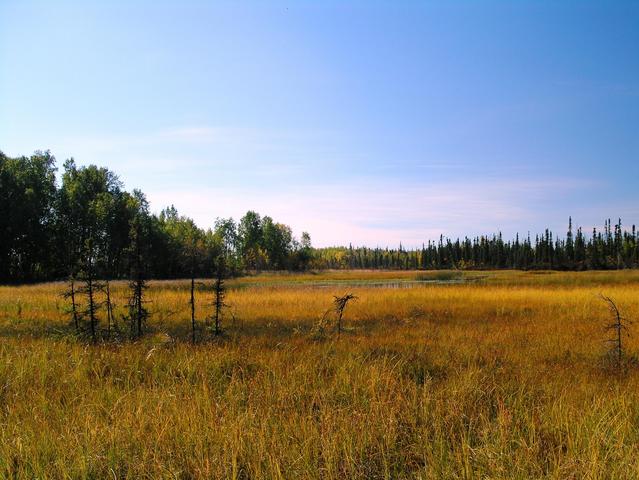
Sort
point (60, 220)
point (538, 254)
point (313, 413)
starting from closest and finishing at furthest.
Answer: point (313, 413) → point (60, 220) → point (538, 254)

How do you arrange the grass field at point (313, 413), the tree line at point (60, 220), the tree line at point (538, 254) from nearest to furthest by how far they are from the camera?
the grass field at point (313, 413), the tree line at point (60, 220), the tree line at point (538, 254)

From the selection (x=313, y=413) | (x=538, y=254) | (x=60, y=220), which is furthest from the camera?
(x=538, y=254)

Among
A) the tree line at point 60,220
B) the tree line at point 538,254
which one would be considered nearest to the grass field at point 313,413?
the tree line at point 60,220

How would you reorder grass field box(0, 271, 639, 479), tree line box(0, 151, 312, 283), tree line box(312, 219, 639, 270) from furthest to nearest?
tree line box(312, 219, 639, 270)
tree line box(0, 151, 312, 283)
grass field box(0, 271, 639, 479)

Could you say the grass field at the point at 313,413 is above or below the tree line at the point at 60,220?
below

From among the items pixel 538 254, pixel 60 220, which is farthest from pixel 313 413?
pixel 538 254

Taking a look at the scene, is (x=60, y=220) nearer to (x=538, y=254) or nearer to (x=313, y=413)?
(x=313, y=413)

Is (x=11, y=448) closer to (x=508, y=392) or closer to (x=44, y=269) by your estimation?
(x=508, y=392)

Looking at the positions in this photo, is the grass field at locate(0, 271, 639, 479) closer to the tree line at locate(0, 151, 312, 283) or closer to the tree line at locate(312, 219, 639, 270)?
the tree line at locate(0, 151, 312, 283)

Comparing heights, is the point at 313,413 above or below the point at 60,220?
below

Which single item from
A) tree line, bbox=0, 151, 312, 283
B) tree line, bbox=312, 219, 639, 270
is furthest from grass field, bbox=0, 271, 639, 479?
tree line, bbox=312, 219, 639, 270

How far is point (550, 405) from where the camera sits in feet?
14.4

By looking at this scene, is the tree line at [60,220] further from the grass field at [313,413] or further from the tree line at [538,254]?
the tree line at [538,254]

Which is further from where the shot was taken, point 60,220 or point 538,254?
point 538,254
